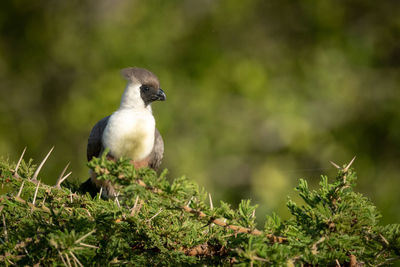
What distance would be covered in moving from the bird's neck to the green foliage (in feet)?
8.27

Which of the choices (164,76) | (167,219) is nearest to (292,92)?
(164,76)

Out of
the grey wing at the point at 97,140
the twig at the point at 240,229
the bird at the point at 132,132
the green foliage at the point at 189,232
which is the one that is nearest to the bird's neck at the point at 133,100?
the bird at the point at 132,132

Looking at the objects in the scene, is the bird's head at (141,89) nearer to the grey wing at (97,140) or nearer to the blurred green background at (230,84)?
the grey wing at (97,140)

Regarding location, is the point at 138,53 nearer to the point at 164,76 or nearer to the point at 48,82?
the point at 164,76

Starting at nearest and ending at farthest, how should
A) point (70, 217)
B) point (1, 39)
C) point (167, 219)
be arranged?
1. point (70, 217)
2. point (167, 219)
3. point (1, 39)

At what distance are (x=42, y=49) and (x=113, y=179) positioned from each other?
9.75 metres

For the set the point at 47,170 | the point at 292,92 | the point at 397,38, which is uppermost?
the point at 397,38

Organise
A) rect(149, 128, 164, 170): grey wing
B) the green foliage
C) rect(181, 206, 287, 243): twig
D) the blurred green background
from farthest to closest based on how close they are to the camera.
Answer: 1. the blurred green background
2. rect(149, 128, 164, 170): grey wing
3. rect(181, 206, 287, 243): twig
4. the green foliage

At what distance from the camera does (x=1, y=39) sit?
11117 mm

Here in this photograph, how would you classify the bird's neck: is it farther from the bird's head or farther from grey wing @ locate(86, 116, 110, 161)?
grey wing @ locate(86, 116, 110, 161)

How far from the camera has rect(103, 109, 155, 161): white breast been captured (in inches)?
171

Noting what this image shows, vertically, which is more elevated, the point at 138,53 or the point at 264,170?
the point at 138,53

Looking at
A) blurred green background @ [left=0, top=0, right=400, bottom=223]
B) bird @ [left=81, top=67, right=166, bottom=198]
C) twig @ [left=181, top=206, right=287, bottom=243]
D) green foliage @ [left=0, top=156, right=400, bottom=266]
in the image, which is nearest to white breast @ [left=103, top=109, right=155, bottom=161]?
bird @ [left=81, top=67, right=166, bottom=198]

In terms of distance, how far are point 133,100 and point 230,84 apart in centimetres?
508
